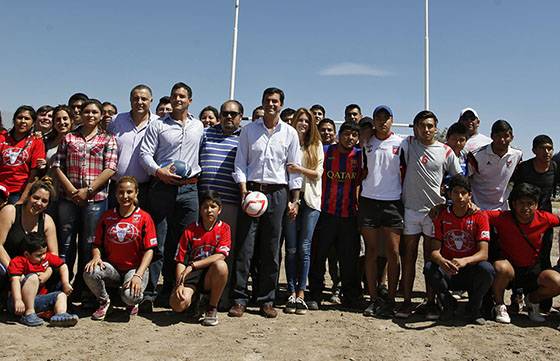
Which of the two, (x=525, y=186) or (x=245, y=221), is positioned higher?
(x=525, y=186)

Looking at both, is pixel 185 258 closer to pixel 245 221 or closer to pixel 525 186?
pixel 245 221

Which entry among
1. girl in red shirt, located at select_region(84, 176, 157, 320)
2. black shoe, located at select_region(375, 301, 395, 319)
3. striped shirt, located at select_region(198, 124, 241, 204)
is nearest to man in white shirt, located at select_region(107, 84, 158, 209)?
girl in red shirt, located at select_region(84, 176, 157, 320)

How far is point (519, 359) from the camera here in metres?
4.25

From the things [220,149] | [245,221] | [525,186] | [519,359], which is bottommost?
[519,359]

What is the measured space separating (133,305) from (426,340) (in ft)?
9.44

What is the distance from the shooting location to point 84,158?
5.17 metres

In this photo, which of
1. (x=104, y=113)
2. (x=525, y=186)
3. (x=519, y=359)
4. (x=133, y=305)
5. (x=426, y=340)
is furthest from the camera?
(x=104, y=113)

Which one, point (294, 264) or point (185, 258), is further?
point (294, 264)

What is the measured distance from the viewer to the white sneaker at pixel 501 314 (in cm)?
530

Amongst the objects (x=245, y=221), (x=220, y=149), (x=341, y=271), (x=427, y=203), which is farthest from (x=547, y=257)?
(x=220, y=149)

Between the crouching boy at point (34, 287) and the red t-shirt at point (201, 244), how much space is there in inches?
44.9

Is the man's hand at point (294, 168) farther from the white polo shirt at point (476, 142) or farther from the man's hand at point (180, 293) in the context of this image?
the white polo shirt at point (476, 142)

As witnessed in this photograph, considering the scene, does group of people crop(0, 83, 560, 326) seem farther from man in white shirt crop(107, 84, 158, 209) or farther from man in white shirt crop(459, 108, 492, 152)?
man in white shirt crop(459, 108, 492, 152)

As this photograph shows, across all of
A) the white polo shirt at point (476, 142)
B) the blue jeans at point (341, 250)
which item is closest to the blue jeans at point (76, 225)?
the blue jeans at point (341, 250)
